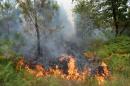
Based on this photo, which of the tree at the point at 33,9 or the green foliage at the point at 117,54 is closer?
the green foliage at the point at 117,54

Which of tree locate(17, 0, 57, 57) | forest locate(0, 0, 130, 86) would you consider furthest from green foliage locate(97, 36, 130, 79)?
tree locate(17, 0, 57, 57)

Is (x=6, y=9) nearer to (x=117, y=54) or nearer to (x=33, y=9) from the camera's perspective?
(x=33, y=9)

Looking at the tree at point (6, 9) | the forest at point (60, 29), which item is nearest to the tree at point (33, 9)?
the forest at point (60, 29)

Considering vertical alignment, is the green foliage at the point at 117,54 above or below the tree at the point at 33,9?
below

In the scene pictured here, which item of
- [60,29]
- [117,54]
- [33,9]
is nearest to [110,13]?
[60,29]

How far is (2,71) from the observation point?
10203mm

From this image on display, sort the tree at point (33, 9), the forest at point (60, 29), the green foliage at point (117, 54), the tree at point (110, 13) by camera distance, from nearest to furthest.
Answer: the green foliage at point (117, 54), the forest at point (60, 29), the tree at point (33, 9), the tree at point (110, 13)

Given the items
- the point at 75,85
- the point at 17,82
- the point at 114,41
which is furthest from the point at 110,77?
the point at 114,41

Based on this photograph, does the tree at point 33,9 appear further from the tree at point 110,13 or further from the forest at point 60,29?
the tree at point 110,13

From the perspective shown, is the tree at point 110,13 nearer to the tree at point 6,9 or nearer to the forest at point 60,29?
the forest at point 60,29

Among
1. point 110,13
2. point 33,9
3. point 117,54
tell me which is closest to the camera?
point 117,54

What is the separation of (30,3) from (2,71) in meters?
16.2

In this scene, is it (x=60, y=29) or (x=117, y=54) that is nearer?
(x=117, y=54)

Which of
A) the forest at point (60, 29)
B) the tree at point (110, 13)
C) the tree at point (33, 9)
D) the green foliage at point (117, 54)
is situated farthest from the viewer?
the tree at point (110, 13)
